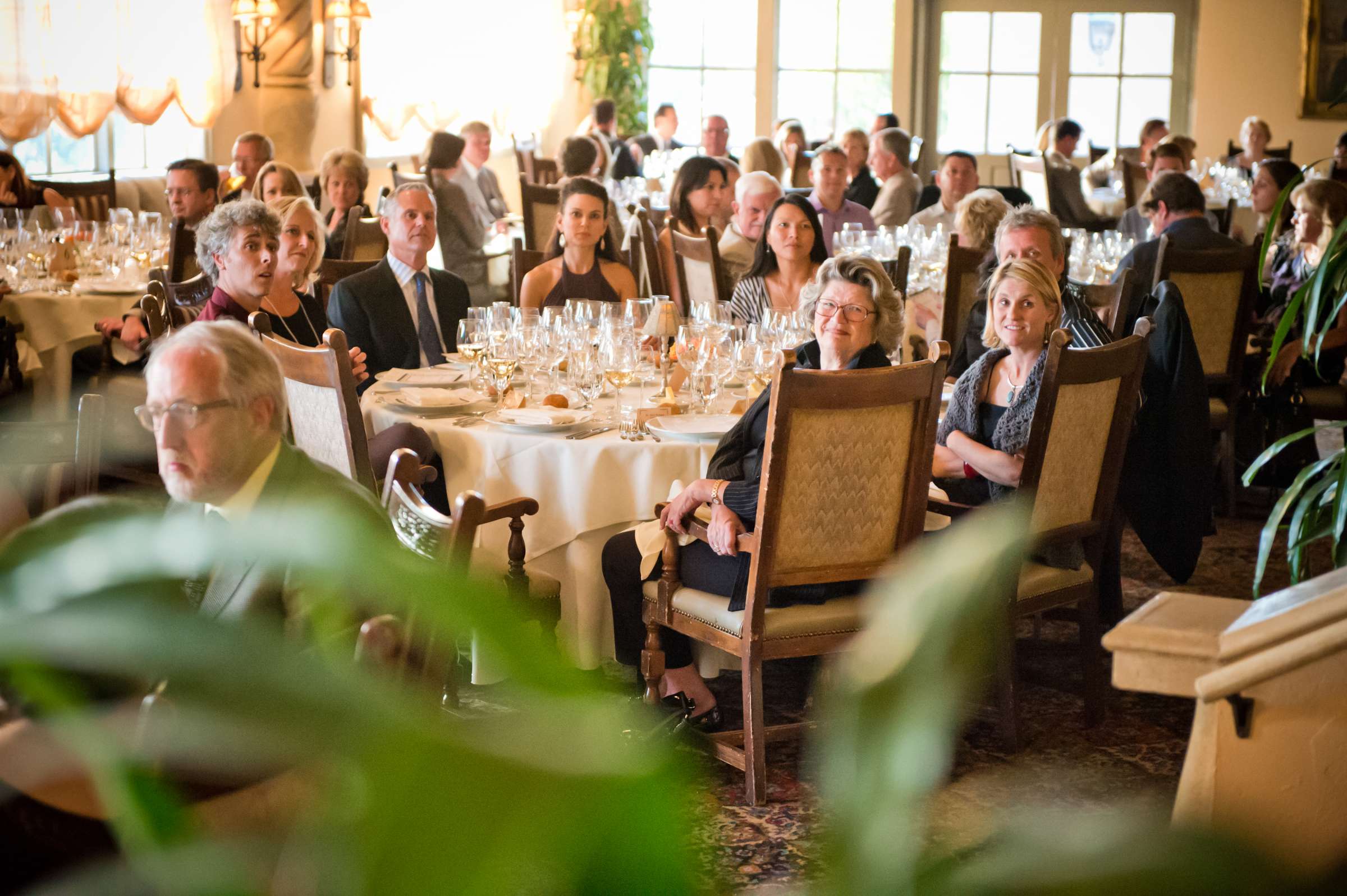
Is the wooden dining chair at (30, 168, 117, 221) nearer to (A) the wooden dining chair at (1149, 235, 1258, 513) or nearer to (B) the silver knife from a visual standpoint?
(B) the silver knife

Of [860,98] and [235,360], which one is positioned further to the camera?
[860,98]

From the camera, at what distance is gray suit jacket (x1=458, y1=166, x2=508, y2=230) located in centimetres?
961

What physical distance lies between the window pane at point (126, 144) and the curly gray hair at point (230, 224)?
5.09 m

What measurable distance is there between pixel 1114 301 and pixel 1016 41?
10.5 m

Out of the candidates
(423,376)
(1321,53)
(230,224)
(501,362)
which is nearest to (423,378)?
(423,376)

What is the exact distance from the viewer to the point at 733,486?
9.93ft

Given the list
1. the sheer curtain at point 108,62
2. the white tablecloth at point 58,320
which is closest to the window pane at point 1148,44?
the sheer curtain at point 108,62

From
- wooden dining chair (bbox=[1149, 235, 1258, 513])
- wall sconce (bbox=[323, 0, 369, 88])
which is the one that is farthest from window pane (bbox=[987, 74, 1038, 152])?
wooden dining chair (bbox=[1149, 235, 1258, 513])

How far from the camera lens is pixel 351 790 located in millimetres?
374

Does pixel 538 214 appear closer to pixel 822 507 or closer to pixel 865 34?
pixel 822 507

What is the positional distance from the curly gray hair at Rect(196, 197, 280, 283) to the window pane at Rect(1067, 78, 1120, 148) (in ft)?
37.4

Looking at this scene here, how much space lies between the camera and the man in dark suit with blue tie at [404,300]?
441 centimetres

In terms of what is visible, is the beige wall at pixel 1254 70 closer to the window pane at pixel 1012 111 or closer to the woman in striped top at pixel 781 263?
the window pane at pixel 1012 111

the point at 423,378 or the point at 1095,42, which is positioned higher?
the point at 1095,42
